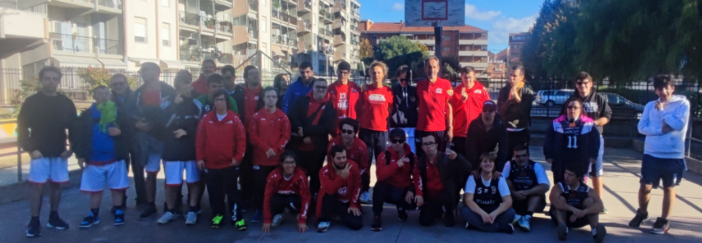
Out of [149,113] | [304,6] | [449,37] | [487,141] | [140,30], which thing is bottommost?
[487,141]

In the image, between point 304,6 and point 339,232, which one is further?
point 304,6

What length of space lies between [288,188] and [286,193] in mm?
61

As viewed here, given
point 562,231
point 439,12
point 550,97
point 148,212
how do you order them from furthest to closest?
point 550,97 < point 439,12 < point 148,212 < point 562,231

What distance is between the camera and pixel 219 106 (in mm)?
5332

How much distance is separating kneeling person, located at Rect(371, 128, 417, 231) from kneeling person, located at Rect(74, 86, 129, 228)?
2.97m

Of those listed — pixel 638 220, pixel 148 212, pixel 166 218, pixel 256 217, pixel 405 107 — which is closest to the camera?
pixel 638 220

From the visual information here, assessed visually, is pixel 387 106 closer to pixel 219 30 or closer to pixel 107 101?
pixel 107 101

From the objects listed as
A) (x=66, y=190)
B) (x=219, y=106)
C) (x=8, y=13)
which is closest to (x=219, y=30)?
(x=8, y=13)

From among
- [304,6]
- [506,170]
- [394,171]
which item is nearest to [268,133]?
[394,171]

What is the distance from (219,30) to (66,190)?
29.2 m

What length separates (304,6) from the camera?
1993 inches

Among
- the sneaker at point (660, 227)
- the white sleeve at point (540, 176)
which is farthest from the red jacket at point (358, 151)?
the sneaker at point (660, 227)

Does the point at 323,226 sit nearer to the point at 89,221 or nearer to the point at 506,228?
the point at 506,228

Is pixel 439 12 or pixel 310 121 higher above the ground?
pixel 439 12
